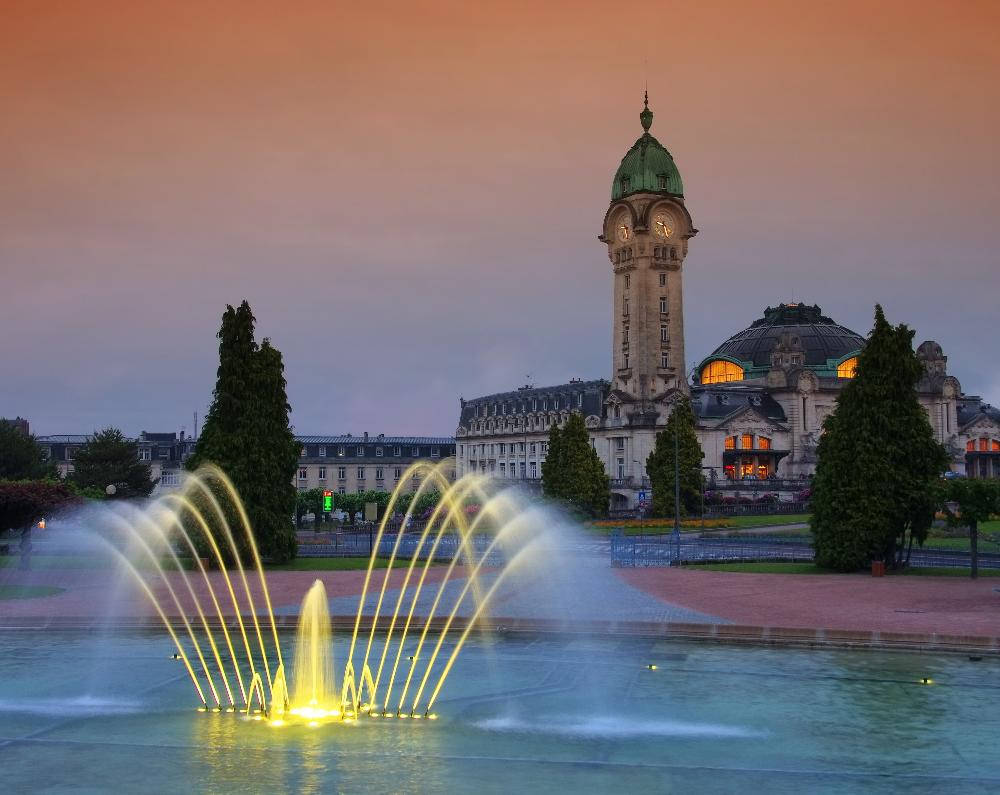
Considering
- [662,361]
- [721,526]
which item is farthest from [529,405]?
[721,526]

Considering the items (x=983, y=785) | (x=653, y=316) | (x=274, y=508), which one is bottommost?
(x=983, y=785)

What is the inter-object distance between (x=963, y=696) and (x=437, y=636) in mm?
14096

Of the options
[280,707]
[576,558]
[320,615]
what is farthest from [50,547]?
[280,707]

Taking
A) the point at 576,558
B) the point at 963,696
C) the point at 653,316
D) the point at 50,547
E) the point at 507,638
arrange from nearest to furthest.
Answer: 1. the point at 963,696
2. the point at 507,638
3. the point at 576,558
4. the point at 50,547
5. the point at 653,316

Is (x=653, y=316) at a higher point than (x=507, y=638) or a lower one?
higher

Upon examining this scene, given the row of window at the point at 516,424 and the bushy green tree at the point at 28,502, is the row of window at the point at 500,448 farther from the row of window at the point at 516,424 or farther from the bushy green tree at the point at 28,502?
the bushy green tree at the point at 28,502

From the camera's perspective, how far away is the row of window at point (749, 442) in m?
137

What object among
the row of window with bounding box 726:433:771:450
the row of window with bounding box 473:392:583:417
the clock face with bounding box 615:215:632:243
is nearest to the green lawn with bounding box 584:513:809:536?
the row of window with bounding box 726:433:771:450

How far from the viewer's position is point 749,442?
13850cm

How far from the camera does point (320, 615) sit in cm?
3391

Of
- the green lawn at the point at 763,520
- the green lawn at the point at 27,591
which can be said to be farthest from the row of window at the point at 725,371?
the green lawn at the point at 27,591

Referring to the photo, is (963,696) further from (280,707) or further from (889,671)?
(280,707)

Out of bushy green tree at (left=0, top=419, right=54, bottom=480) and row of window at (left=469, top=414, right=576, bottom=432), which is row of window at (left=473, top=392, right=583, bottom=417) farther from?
bushy green tree at (left=0, top=419, right=54, bottom=480)

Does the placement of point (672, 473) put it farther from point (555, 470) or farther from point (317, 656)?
point (317, 656)
